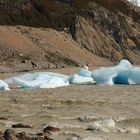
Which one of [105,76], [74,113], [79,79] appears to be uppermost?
[74,113]

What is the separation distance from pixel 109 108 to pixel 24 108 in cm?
205

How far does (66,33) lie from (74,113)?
35396 millimetres

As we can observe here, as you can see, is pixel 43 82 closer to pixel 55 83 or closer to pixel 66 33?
pixel 55 83

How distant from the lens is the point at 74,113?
11758mm

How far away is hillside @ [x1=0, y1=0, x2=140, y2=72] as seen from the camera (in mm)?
36031

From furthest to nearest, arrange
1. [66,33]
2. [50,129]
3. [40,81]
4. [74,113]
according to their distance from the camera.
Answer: [66,33] → [40,81] → [74,113] → [50,129]

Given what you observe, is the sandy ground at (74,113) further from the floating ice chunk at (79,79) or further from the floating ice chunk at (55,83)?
the floating ice chunk at (79,79)

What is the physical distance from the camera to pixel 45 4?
160 feet

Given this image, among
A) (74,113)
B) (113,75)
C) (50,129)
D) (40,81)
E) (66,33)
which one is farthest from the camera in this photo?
(66,33)

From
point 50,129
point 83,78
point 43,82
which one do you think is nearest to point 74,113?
point 50,129

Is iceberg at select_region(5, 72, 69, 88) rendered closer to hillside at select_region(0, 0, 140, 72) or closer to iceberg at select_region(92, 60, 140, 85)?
iceberg at select_region(92, 60, 140, 85)

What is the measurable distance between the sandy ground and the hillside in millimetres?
16127

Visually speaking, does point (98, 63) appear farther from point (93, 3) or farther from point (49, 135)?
point (49, 135)

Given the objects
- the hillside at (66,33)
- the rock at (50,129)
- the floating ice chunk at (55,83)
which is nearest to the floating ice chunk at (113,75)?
the floating ice chunk at (55,83)
